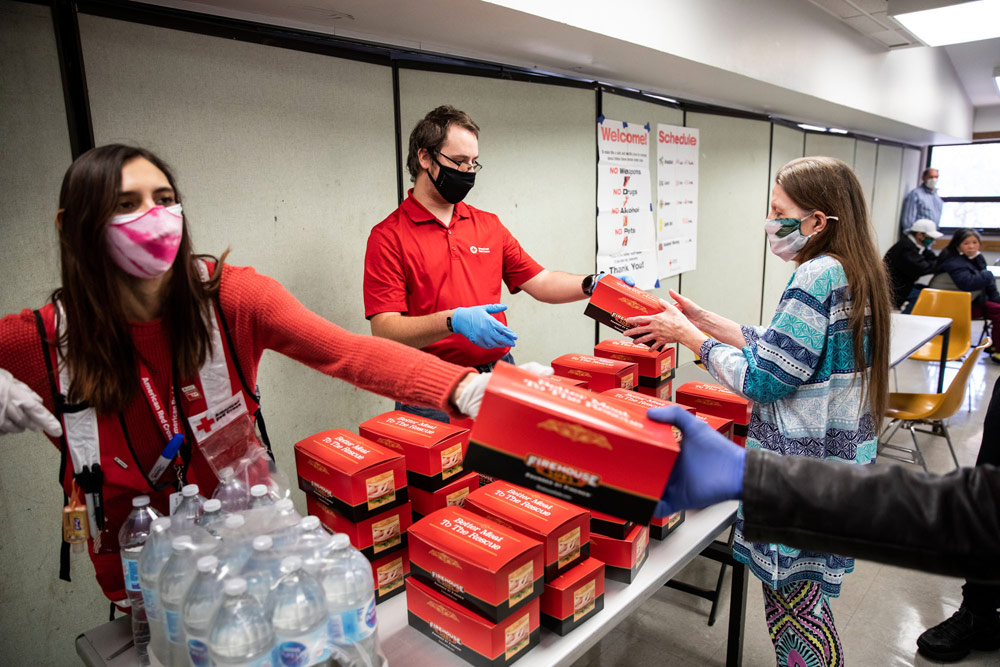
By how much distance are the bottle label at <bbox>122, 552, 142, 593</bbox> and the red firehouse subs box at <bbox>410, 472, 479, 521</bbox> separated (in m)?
0.57

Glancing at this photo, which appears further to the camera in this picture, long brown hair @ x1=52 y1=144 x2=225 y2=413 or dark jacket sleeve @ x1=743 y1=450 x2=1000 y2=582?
long brown hair @ x1=52 y1=144 x2=225 y2=413

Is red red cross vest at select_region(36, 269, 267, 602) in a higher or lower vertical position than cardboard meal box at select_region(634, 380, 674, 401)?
higher

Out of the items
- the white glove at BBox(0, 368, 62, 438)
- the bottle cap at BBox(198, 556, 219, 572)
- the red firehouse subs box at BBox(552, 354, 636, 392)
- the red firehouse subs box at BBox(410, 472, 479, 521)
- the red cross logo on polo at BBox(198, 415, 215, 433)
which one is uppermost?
the white glove at BBox(0, 368, 62, 438)

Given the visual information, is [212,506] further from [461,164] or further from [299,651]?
[461,164]

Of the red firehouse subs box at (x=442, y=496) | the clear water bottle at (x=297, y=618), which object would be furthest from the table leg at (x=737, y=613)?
the clear water bottle at (x=297, y=618)

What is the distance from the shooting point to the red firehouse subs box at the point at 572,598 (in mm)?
1194

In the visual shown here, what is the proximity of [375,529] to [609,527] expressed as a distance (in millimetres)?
526

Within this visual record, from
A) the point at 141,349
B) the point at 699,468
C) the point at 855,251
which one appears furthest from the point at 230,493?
the point at 855,251

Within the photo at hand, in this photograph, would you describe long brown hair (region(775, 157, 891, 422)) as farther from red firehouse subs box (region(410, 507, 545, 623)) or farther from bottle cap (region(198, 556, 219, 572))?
bottle cap (region(198, 556, 219, 572))

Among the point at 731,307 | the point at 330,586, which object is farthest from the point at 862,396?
the point at 731,307

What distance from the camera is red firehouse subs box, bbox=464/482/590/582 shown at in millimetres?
1199

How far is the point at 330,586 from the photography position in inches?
36.9

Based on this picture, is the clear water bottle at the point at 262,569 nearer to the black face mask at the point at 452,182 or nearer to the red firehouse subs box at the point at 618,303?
the red firehouse subs box at the point at 618,303

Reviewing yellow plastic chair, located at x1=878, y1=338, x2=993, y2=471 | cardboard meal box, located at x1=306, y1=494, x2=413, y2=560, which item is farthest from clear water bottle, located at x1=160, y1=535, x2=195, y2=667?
yellow plastic chair, located at x1=878, y1=338, x2=993, y2=471
